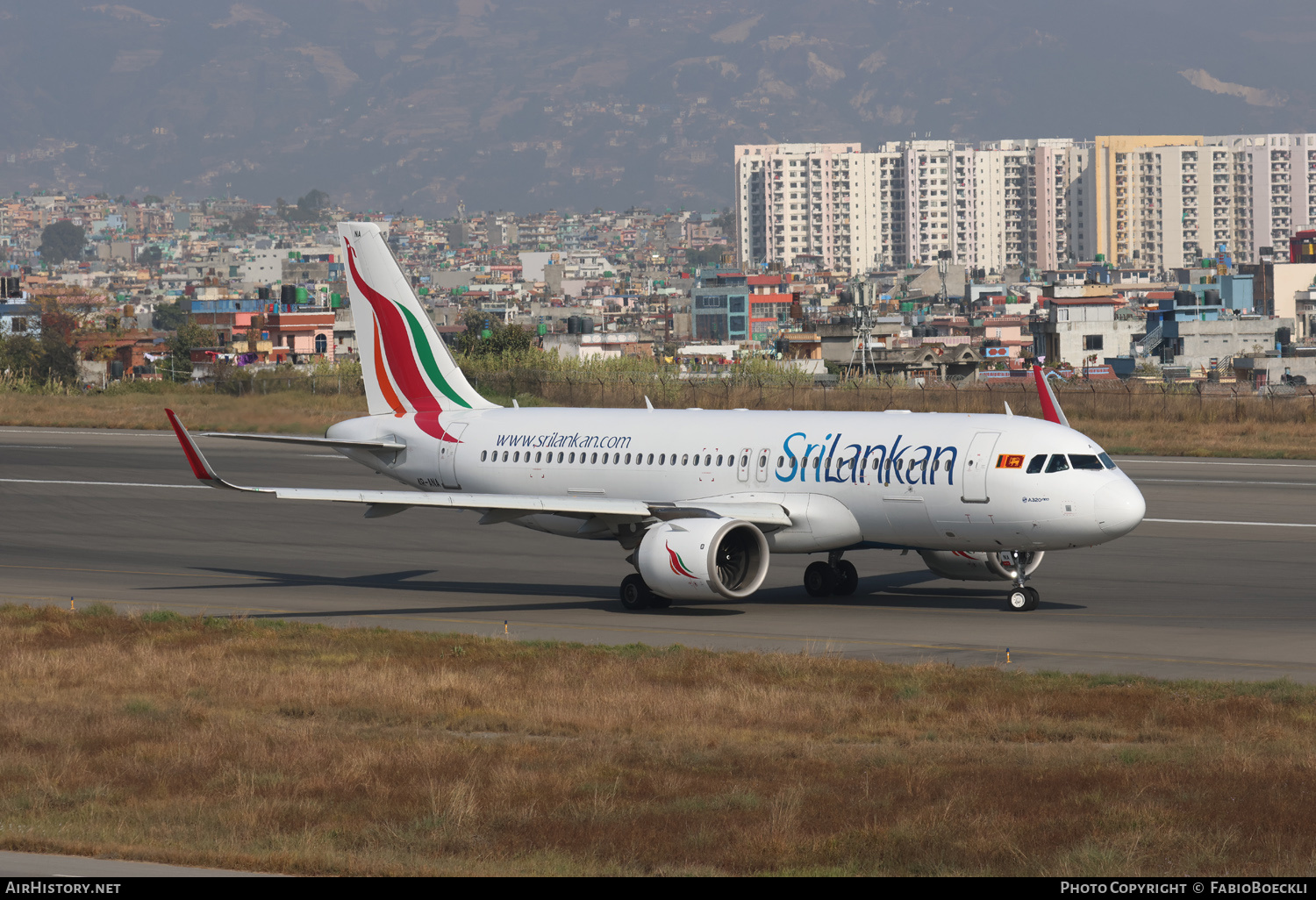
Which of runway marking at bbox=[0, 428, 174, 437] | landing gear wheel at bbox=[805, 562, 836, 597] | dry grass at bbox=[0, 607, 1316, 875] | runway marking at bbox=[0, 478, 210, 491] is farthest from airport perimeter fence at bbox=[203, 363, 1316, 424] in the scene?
dry grass at bbox=[0, 607, 1316, 875]

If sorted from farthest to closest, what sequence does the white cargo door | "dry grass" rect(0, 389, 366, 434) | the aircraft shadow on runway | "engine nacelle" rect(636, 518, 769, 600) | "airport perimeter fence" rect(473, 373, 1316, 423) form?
"airport perimeter fence" rect(473, 373, 1316, 423), "dry grass" rect(0, 389, 366, 434), the aircraft shadow on runway, "engine nacelle" rect(636, 518, 769, 600), the white cargo door

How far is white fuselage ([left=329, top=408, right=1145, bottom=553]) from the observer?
34281 millimetres

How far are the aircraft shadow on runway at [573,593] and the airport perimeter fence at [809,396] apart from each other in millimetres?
40948

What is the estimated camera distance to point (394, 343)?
146 ft

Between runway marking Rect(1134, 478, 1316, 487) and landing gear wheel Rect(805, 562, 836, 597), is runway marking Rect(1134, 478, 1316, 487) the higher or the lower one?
the higher one

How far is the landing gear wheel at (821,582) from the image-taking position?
38969 millimetres

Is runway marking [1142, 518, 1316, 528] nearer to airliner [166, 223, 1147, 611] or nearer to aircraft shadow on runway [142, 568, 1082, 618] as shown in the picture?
airliner [166, 223, 1147, 611]

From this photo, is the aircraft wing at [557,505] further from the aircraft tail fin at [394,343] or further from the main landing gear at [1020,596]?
the aircraft tail fin at [394,343]

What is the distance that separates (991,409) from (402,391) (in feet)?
165

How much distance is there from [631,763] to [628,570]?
23594 millimetres

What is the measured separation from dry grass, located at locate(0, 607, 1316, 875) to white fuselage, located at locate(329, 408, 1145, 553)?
6944 millimetres

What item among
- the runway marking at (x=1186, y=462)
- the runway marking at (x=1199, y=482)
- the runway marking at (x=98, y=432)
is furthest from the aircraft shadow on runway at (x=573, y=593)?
the runway marking at (x=98, y=432)

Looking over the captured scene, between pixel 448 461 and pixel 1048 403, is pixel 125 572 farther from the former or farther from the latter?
pixel 1048 403
